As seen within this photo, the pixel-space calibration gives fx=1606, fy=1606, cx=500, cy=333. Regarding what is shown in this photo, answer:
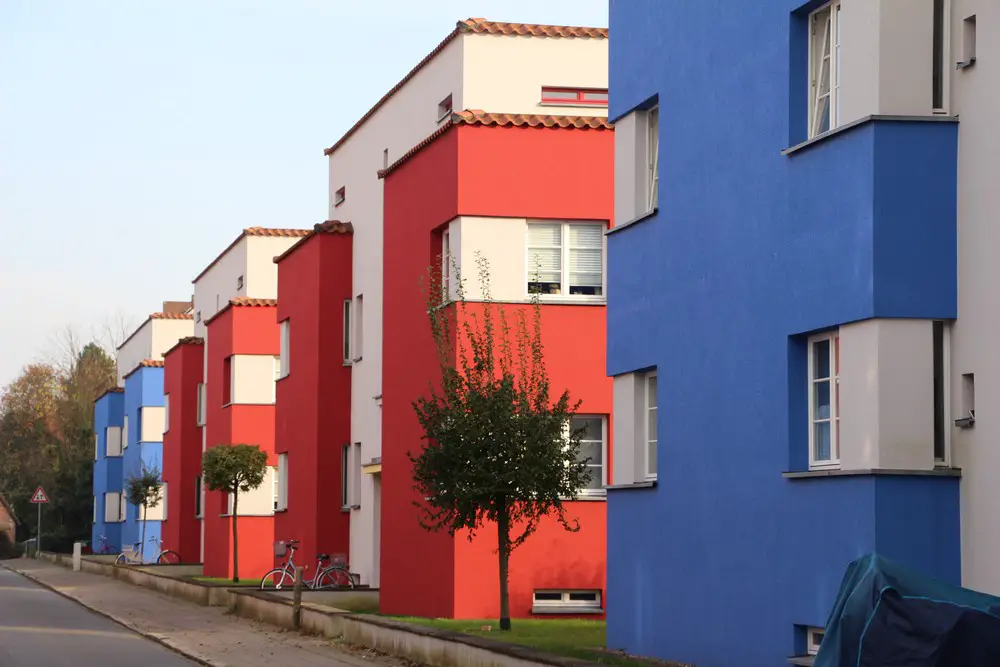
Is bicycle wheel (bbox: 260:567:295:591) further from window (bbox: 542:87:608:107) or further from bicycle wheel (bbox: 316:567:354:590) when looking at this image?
window (bbox: 542:87:608:107)

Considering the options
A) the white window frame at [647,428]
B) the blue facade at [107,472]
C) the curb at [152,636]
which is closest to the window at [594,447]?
the white window frame at [647,428]

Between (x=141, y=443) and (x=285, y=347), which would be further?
(x=141, y=443)

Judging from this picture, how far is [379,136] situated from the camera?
34.2m

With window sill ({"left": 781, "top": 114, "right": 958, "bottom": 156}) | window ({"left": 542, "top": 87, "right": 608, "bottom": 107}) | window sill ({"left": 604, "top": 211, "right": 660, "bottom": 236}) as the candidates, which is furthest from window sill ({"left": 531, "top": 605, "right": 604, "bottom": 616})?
window sill ({"left": 781, "top": 114, "right": 958, "bottom": 156})

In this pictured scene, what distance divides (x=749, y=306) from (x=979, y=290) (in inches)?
121

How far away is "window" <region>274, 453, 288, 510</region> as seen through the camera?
126ft

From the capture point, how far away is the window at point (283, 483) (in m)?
38.5

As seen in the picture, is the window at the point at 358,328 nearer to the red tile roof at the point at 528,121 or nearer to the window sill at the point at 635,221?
the red tile roof at the point at 528,121

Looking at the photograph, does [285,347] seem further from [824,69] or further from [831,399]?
[831,399]

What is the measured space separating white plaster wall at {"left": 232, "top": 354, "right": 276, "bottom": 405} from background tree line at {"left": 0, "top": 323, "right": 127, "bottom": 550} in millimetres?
38934

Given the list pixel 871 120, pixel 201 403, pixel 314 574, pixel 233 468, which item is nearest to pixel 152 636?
pixel 314 574

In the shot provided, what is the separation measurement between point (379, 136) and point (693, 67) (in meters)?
18.0

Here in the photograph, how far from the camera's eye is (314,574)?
3503 centimetres

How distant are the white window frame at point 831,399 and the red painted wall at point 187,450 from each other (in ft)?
140
